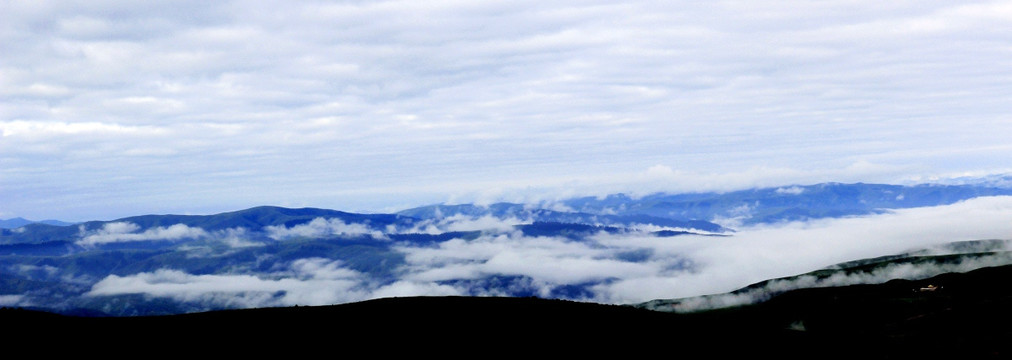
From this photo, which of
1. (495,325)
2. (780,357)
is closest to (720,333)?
(780,357)

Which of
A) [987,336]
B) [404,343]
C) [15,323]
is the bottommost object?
[987,336]

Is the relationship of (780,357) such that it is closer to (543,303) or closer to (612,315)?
(612,315)

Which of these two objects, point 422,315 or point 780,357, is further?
point 422,315

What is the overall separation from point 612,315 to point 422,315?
35.7m

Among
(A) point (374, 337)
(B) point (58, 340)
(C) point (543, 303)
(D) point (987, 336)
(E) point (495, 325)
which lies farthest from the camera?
(C) point (543, 303)

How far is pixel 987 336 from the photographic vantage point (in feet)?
450

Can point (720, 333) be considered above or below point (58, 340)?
below

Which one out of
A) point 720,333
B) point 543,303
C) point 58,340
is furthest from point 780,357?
point 58,340

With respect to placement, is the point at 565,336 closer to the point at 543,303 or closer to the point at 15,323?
the point at 543,303

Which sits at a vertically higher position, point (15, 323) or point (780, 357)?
point (15, 323)

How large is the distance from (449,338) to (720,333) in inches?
1921

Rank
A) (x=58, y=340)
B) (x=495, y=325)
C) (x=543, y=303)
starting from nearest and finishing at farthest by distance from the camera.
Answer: (x=58, y=340), (x=495, y=325), (x=543, y=303)

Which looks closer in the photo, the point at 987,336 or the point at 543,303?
the point at 987,336

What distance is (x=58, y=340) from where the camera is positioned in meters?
108
